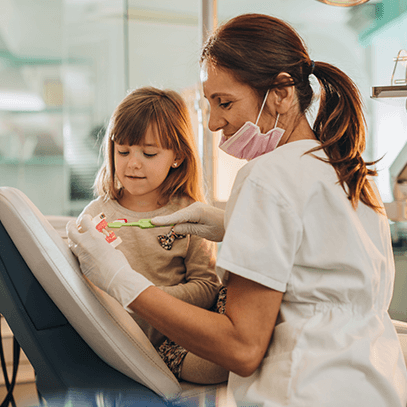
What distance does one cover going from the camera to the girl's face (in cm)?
127

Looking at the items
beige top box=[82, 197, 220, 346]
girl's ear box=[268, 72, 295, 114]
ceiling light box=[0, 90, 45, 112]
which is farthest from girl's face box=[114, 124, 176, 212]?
ceiling light box=[0, 90, 45, 112]

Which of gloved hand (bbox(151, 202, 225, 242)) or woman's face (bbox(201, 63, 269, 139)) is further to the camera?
gloved hand (bbox(151, 202, 225, 242))

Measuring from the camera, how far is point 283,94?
2.91 ft

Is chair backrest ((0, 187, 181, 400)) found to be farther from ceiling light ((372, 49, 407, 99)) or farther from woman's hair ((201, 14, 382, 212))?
ceiling light ((372, 49, 407, 99))

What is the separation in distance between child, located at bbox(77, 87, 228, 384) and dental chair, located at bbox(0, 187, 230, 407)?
0.86 ft

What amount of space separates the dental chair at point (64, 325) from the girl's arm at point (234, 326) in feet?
0.50

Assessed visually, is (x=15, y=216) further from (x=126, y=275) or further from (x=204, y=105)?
(x=204, y=105)

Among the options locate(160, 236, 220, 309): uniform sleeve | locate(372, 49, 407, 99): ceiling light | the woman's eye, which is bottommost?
locate(160, 236, 220, 309): uniform sleeve

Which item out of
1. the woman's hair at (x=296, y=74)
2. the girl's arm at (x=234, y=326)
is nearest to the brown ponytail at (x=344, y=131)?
the woman's hair at (x=296, y=74)

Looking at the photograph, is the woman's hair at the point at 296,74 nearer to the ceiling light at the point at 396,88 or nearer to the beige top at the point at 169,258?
the beige top at the point at 169,258

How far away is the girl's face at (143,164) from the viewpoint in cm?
127

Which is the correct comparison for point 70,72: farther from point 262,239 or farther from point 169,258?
point 262,239

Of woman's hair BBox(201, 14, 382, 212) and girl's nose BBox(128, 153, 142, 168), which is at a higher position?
woman's hair BBox(201, 14, 382, 212)

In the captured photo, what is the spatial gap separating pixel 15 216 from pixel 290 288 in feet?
1.73
